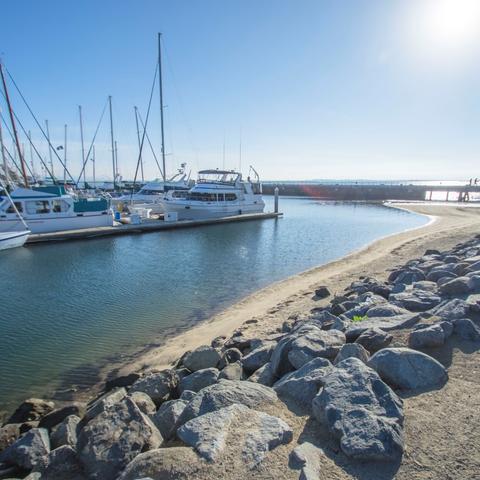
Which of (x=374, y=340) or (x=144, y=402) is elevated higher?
(x=374, y=340)

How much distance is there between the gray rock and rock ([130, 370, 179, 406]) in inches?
25.2

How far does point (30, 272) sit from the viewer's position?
18844 millimetres

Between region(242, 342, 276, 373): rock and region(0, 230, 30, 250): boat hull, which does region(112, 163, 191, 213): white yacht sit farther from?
region(242, 342, 276, 373): rock

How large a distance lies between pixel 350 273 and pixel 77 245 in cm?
2013

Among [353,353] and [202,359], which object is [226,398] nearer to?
[353,353]

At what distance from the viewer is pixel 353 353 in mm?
5059

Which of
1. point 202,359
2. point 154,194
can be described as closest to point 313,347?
point 202,359

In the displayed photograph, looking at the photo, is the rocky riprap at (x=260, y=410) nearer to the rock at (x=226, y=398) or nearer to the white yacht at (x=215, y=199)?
the rock at (x=226, y=398)

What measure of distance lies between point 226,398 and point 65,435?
2.51 metres

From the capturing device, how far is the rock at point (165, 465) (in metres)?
3.22

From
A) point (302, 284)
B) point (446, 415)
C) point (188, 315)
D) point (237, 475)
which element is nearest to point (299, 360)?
point (446, 415)

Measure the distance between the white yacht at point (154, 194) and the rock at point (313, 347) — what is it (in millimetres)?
40369

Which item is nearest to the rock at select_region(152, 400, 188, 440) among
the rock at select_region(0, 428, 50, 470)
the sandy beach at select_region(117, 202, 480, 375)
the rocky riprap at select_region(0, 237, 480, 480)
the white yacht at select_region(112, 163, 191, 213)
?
the rocky riprap at select_region(0, 237, 480, 480)

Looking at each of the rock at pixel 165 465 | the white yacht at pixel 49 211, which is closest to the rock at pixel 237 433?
the rock at pixel 165 465
